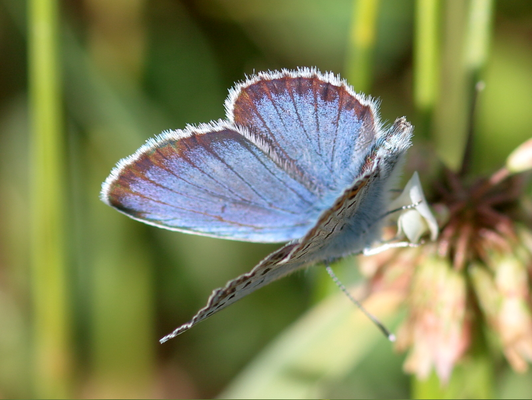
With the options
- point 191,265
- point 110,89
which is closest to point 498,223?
point 191,265

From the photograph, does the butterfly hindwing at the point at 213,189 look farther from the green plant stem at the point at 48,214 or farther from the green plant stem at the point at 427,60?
the green plant stem at the point at 48,214

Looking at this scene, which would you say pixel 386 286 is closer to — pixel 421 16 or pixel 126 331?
pixel 421 16

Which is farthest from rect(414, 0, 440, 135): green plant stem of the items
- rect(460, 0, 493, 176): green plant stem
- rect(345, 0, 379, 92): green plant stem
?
rect(345, 0, 379, 92): green plant stem

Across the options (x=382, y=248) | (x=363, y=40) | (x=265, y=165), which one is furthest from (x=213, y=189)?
(x=363, y=40)

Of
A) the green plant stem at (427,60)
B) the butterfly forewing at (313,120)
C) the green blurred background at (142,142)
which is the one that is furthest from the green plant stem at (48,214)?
the green plant stem at (427,60)

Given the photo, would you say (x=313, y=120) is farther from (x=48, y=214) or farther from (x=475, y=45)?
(x=48, y=214)
